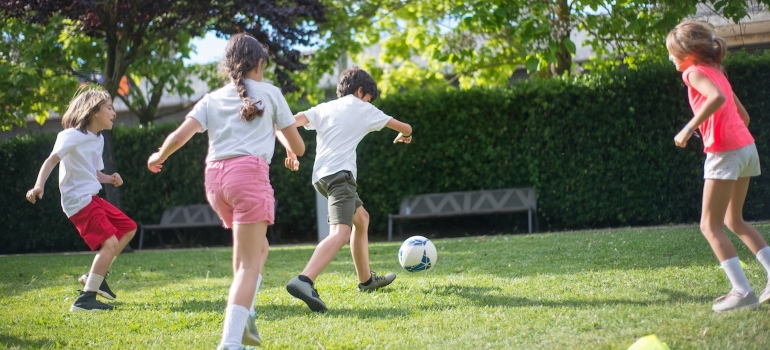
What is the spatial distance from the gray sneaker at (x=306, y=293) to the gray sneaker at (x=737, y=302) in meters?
2.44

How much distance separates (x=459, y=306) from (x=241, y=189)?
190 cm

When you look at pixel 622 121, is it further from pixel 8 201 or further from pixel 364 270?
pixel 8 201

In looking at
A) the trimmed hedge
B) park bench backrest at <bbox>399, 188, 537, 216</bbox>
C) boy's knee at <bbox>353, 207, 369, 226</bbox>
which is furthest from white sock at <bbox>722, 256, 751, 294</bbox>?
park bench backrest at <bbox>399, 188, 537, 216</bbox>

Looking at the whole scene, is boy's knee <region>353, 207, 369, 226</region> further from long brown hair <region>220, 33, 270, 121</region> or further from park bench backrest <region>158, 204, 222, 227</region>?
park bench backrest <region>158, 204, 222, 227</region>

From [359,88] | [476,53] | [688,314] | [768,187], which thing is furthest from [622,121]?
[688,314]

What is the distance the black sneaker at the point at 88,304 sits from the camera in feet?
19.4

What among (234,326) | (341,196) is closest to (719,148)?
(341,196)

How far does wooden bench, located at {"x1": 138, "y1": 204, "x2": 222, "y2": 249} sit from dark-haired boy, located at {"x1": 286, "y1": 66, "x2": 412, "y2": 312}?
27.3ft

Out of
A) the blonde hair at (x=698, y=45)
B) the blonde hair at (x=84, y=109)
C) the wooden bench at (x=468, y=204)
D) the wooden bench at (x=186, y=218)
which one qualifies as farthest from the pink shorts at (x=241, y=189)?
the wooden bench at (x=186, y=218)

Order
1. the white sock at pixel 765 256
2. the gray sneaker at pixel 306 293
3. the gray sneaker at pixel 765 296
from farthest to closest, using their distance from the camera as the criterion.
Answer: the gray sneaker at pixel 306 293
the white sock at pixel 765 256
the gray sneaker at pixel 765 296

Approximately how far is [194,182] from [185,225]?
0.88 m

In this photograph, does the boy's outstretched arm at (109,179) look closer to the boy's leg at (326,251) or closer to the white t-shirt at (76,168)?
the white t-shirt at (76,168)

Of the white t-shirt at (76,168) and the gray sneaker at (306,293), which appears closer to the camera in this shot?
the gray sneaker at (306,293)

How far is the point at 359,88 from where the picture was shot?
19.2 ft
